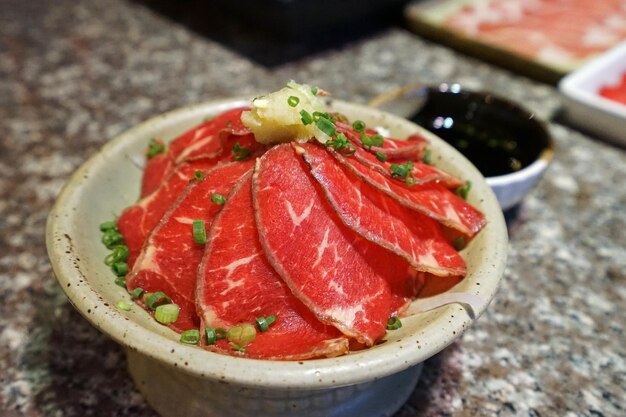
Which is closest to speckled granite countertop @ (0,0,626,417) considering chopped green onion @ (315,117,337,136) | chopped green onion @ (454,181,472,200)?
chopped green onion @ (454,181,472,200)

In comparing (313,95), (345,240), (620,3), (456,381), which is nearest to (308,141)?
(313,95)

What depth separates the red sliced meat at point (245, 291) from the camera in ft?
4.41

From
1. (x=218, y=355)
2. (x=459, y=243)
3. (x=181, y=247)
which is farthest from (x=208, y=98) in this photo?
(x=218, y=355)

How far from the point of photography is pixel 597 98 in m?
2.87

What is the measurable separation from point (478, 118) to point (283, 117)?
1384 mm

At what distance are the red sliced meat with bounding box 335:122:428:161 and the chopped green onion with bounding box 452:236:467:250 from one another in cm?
27

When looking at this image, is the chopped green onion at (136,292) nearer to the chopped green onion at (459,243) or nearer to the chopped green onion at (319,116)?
the chopped green onion at (319,116)

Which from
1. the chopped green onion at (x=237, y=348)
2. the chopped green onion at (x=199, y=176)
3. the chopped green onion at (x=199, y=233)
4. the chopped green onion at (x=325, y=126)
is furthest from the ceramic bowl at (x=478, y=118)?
the chopped green onion at (x=237, y=348)

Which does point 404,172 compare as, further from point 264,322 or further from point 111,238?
point 111,238

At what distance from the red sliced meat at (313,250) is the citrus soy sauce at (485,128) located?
1.03 meters

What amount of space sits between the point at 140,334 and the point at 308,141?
611 mm

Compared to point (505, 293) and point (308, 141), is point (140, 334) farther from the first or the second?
point (505, 293)

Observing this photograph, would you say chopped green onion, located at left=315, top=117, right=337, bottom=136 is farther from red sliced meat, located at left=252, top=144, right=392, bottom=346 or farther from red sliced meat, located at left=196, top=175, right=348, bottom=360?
red sliced meat, located at left=196, top=175, right=348, bottom=360

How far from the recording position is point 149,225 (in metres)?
1.58
